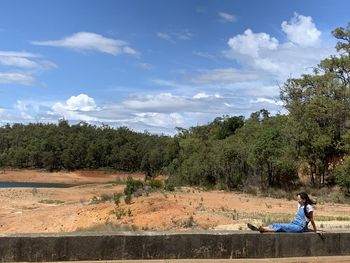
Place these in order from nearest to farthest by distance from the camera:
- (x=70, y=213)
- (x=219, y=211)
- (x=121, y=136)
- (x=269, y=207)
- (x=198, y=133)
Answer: (x=219, y=211) → (x=269, y=207) → (x=70, y=213) → (x=198, y=133) → (x=121, y=136)

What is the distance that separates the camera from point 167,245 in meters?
8.62

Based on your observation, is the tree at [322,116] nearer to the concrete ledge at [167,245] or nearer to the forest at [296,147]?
the forest at [296,147]

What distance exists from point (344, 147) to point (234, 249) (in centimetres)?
2738

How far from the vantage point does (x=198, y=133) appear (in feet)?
268

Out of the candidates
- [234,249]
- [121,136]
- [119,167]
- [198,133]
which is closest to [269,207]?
[234,249]

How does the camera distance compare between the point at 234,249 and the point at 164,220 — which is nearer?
the point at 234,249

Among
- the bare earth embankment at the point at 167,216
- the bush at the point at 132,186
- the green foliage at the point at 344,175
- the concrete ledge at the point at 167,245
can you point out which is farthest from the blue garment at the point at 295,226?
the green foliage at the point at 344,175

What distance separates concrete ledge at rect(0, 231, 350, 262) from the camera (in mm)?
8148

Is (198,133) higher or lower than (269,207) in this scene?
higher

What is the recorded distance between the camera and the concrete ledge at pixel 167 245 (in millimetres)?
8148

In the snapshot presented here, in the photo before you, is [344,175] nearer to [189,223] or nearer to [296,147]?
[296,147]

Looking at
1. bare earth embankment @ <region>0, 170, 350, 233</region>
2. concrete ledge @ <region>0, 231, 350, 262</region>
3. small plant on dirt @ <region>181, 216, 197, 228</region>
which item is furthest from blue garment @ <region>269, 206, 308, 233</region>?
small plant on dirt @ <region>181, 216, 197, 228</region>

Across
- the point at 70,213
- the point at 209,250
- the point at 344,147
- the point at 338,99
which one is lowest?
the point at 70,213

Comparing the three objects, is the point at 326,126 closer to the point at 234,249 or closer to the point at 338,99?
the point at 338,99
